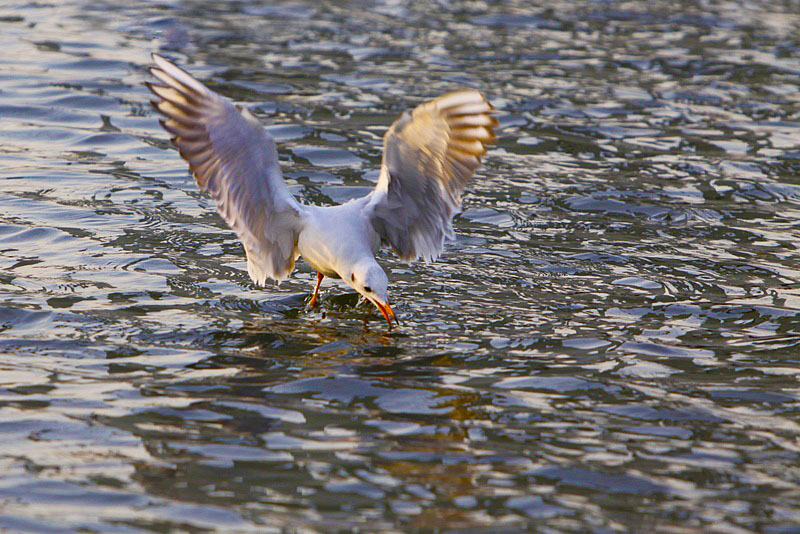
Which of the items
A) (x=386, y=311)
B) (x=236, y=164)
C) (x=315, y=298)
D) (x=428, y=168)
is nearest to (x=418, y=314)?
(x=386, y=311)

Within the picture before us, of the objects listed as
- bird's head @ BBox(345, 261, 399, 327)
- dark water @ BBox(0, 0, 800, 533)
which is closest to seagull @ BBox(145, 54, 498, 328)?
bird's head @ BBox(345, 261, 399, 327)

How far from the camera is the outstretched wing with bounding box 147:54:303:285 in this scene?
6.32 metres

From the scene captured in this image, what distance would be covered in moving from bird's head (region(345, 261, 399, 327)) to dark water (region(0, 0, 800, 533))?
0.16 m

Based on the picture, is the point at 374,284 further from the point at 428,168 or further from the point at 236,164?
the point at 236,164

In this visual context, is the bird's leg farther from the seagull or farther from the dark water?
the dark water

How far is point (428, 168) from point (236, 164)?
3.79ft

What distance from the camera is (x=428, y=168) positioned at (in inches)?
263

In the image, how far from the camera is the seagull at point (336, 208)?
631 centimetres

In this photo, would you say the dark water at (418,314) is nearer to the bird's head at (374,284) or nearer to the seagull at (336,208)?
the bird's head at (374,284)

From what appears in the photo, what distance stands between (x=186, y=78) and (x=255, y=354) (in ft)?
5.38

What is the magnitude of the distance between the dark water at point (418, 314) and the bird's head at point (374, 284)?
156 millimetres

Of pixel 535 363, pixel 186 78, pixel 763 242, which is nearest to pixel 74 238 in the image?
pixel 186 78

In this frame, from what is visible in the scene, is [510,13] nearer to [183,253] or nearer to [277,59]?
[277,59]

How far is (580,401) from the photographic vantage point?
17.6ft
